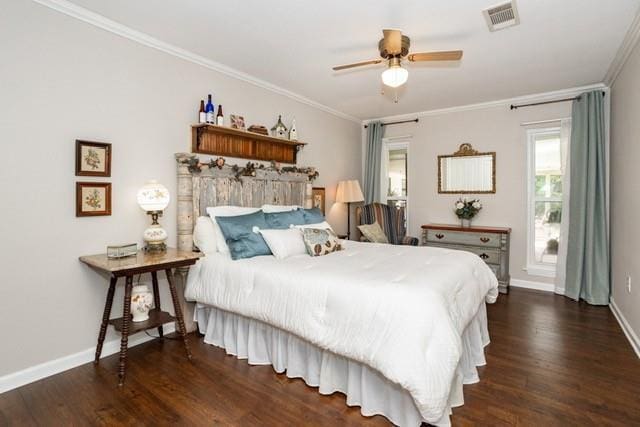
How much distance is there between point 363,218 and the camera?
4.89 metres

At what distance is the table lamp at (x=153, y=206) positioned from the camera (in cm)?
259

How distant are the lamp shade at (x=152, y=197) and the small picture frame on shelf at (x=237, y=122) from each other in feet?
3.54

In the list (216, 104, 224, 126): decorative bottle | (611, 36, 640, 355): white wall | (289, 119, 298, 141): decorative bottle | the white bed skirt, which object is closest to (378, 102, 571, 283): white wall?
(611, 36, 640, 355): white wall

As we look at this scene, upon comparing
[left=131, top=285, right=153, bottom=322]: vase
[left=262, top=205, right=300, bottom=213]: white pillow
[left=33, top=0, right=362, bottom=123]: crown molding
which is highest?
[left=33, top=0, right=362, bottom=123]: crown molding

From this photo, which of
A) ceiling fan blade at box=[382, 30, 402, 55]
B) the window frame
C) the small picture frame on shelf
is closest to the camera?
ceiling fan blade at box=[382, 30, 402, 55]

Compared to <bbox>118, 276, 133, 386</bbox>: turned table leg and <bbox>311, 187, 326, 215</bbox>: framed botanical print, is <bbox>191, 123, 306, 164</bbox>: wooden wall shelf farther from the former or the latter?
<bbox>118, 276, 133, 386</bbox>: turned table leg

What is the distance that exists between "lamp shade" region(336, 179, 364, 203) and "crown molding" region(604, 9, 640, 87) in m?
3.02

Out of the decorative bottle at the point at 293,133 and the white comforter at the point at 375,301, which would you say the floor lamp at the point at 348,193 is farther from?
the white comforter at the point at 375,301

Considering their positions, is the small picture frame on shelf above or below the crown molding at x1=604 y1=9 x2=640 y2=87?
below

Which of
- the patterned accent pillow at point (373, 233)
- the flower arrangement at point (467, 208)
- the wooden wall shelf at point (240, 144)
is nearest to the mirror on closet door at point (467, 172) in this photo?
the flower arrangement at point (467, 208)

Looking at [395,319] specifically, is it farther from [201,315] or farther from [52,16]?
[52,16]

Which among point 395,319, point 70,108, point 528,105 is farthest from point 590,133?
point 70,108

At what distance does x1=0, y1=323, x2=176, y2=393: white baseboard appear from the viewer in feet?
6.95

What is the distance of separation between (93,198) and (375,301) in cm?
215
